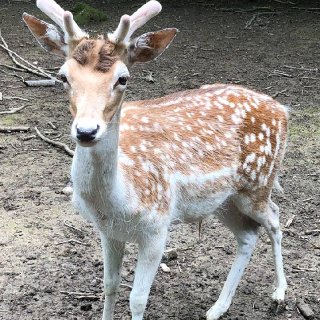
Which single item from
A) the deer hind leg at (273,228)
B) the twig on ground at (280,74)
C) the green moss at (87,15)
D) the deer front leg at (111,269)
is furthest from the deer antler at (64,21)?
the green moss at (87,15)

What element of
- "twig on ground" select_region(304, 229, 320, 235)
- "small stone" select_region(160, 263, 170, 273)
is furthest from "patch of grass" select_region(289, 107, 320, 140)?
"small stone" select_region(160, 263, 170, 273)

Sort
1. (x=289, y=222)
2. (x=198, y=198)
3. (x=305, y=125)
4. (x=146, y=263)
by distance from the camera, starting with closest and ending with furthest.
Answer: (x=146, y=263), (x=198, y=198), (x=289, y=222), (x=305, y=125)

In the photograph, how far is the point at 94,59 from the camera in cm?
279

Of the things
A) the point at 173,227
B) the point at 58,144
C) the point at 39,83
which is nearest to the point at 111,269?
the point at 173,227

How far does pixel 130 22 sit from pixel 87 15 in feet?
25.2

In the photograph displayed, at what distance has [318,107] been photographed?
716cm

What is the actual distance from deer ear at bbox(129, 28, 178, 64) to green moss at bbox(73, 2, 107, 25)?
24.3 feet

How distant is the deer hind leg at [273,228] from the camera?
12.7ft

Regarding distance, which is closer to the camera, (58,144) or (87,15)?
(58,144)

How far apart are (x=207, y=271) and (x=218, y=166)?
100 centimetres

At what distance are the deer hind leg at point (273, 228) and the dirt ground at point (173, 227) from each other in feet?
0.35

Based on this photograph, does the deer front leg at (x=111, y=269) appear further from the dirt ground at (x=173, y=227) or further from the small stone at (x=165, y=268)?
the small stone at (x=165, y=268)

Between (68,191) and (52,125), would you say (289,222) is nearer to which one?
(68,191)

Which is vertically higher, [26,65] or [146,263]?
[146,263]
